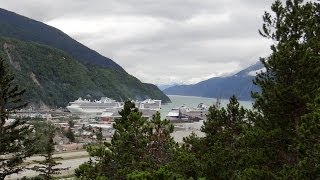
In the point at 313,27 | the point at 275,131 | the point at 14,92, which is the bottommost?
the point at 275,131

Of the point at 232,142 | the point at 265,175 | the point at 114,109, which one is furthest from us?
the point at 114,109

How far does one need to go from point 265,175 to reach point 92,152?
7.76m

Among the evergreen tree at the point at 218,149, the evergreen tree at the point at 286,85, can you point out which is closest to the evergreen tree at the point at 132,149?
the evergreen tree at the point at 218,149

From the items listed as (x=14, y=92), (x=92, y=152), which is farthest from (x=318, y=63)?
(x=14, y=92)

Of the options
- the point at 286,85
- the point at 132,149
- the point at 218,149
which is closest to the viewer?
the point at 286,85

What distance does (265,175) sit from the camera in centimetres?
1838

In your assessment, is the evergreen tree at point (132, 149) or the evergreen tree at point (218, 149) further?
the evergreen tree at point (218, 149)

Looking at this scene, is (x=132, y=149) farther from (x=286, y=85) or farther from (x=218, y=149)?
(x=286, y=85)

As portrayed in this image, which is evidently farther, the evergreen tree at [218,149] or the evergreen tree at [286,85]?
the evergreen tree at [218,149]

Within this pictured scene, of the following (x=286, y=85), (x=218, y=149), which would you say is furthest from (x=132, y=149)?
(x=286, y=85)

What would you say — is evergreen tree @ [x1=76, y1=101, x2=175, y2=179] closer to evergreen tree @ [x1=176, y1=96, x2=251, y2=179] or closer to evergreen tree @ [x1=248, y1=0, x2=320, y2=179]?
evergreen tree @ [x1=176, y1=96, x2=251, y2=179]

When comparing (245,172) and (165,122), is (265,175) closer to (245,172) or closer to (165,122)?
(245,172)

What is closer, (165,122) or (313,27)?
(313,27)

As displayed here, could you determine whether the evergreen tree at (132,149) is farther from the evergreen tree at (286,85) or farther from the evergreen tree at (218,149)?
the evergreen tree at (286,85)
